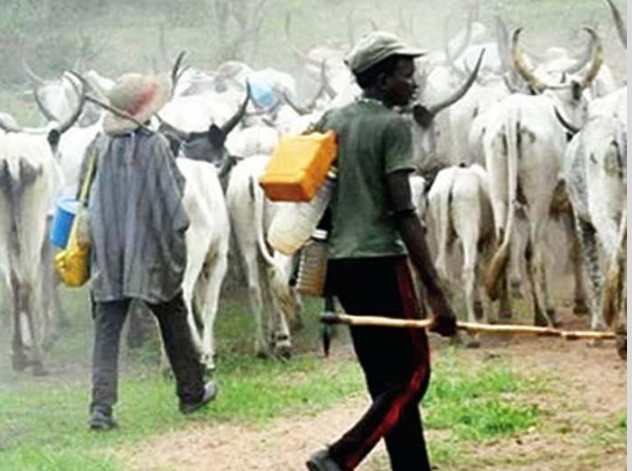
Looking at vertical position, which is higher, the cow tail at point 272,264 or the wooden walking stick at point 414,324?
the wooden walking stick at point 414,324

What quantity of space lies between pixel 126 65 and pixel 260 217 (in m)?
6.24

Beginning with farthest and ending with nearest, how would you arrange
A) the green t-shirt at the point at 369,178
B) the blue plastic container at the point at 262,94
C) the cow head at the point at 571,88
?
the blue plastic container at the point at 262,94, the cow head at the point at 571,88, the green t-shirt at the point at 369,178

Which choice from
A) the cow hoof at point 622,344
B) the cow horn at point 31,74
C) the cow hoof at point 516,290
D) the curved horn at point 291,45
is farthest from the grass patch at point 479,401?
the curved horn at point 291,45

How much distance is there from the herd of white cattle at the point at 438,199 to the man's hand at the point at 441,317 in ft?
8.37

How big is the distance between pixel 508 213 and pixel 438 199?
1.22 ft

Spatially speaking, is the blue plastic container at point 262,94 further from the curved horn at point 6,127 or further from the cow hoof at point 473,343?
the cow hoof at point 473,343

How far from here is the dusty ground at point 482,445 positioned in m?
7.26

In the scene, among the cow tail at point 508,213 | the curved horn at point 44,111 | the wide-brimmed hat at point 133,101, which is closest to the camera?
the wide-brimmed hat at point 133,101

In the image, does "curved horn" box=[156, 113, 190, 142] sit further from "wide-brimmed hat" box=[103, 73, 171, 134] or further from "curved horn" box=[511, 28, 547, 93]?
"curved horn" box=[511, 28, 547, 93]

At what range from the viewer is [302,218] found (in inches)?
248

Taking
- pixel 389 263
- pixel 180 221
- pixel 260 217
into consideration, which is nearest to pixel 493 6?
pixel 260 217

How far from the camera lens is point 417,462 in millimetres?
6145

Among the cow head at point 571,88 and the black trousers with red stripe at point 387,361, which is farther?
the cow head at point 571,88

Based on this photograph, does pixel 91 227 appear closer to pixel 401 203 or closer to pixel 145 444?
pixel 145 444
